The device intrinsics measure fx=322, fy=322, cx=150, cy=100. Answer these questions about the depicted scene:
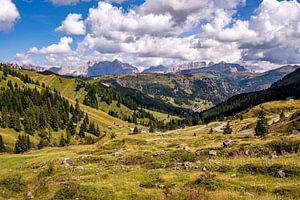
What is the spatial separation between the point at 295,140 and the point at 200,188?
21.7 m

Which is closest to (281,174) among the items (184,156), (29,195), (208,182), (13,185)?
(208,182)

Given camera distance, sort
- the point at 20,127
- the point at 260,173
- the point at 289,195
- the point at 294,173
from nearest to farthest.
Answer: the point at 289,195 → the point at 294,173 → the point at 260,173 → the point at 20,127

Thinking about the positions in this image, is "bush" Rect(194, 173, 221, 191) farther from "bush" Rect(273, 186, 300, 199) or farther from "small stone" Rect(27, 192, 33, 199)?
"small stone" Rect(27, 192, 33, 199)

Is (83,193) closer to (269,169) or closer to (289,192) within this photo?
(289,192)

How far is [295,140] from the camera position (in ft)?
132

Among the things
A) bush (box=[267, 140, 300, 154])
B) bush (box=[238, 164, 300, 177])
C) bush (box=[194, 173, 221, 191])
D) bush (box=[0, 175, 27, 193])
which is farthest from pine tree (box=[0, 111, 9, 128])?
bush (box=[194, 173, 221, 191])

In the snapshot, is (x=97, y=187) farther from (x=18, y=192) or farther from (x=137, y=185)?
(x=18, y=192)

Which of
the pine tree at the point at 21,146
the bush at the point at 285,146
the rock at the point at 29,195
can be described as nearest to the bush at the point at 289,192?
the bush at the point at 285,146

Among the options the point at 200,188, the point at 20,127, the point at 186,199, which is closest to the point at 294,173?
the point at 200,188

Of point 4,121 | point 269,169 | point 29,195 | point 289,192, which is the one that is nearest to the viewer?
point 289,192

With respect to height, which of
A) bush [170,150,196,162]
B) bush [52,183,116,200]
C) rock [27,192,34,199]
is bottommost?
bush [170,150,196,162]

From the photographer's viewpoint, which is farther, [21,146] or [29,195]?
[21,146]

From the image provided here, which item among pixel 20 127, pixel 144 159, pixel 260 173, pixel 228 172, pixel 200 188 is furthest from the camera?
pixel 20 127

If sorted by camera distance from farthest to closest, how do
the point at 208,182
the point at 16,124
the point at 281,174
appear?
the point at 16,124 → the point at 281,174 → the point at 208,182
